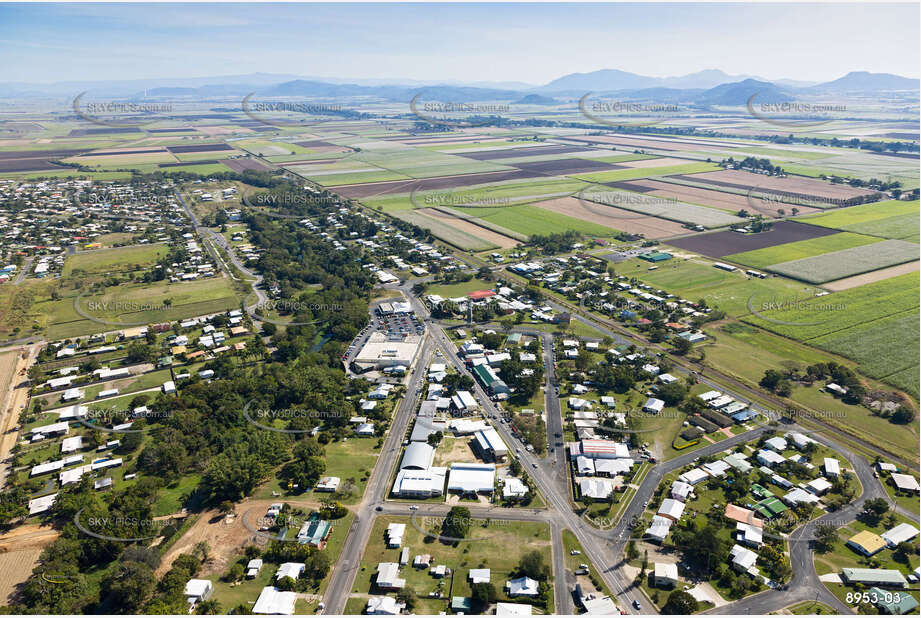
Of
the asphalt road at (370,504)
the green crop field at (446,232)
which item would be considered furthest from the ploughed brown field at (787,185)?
the asphalt road at (370,504)

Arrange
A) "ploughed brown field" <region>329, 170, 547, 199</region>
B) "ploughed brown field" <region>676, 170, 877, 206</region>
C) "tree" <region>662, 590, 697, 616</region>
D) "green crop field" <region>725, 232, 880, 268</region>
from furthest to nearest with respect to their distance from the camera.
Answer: "ploughed brown field" <region>329, 170, 547, 199</region> → "ploughed brown field" <region>676, 170, 877, 206</region> → "green crop field" <region>725, 232, 880, 268</region> → "tree" <region>662, 590, 697, 616</region>

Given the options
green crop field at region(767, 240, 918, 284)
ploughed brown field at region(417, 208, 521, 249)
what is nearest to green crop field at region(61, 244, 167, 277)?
ploughed brown field at region(417, 208, 521, 249)

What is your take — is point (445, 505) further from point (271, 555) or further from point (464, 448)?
point (271, 555)

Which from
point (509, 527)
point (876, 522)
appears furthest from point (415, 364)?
point (876, 522)

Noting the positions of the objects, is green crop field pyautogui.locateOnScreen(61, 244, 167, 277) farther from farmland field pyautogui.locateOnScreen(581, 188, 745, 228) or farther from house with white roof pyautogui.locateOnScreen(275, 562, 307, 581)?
farmland field pyautogui.locateOnScreen(581, 188, 745, 228)

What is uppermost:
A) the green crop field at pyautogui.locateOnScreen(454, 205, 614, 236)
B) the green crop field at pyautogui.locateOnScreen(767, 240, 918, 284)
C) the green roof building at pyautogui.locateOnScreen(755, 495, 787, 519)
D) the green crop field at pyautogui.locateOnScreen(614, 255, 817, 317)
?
the green crop field at pyautogui.locateOnScreen(454, 205, 614, 236)

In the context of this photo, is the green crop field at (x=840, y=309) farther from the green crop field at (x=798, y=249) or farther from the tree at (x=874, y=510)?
the tree at (x=874, y=510)

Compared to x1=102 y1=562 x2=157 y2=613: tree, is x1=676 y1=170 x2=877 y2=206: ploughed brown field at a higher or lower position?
higher
